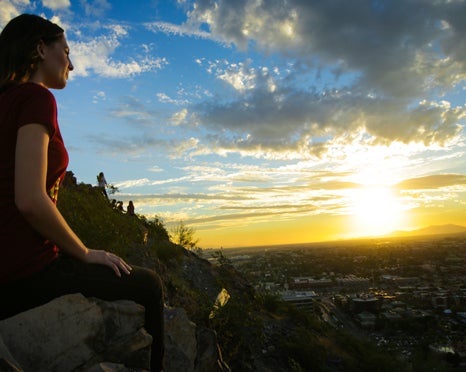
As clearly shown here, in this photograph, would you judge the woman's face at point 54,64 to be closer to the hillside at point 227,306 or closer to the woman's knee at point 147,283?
the woman's knee at point 147,283

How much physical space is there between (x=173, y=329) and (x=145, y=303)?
1.69 meters

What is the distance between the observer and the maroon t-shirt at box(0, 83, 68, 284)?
191 centimetres

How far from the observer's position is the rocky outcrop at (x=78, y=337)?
2.22 meters

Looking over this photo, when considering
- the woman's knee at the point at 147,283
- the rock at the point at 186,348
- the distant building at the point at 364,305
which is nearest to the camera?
the woman's knee at the point at 147,283

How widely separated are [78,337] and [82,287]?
51 cm

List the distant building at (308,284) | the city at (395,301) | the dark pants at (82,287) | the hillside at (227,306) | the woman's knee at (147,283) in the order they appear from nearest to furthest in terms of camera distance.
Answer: the dark pants at (82,287)
the woman's knee at (147,283)
the hillside at (227,306)
the city at (395,301)
the distant building at (308,284)

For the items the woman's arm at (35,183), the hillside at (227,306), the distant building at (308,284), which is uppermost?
the woman's arm at (35,183)

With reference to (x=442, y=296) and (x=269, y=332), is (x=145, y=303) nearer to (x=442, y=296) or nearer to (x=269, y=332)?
(x=269, y=332)

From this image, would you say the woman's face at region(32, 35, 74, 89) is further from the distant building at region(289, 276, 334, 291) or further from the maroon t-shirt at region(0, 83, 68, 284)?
the distant building at region(289, 276, 334, 291)

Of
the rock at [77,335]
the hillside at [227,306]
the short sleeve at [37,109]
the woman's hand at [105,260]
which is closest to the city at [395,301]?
the hillside at [227,306]

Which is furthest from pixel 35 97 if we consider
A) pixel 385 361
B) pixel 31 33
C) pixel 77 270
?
pixel 385 361

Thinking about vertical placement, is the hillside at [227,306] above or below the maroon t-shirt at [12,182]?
below

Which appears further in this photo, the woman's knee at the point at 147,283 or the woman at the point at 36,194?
the woman's knee at the point at 147,283

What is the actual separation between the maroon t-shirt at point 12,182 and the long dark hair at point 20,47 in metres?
0.18
